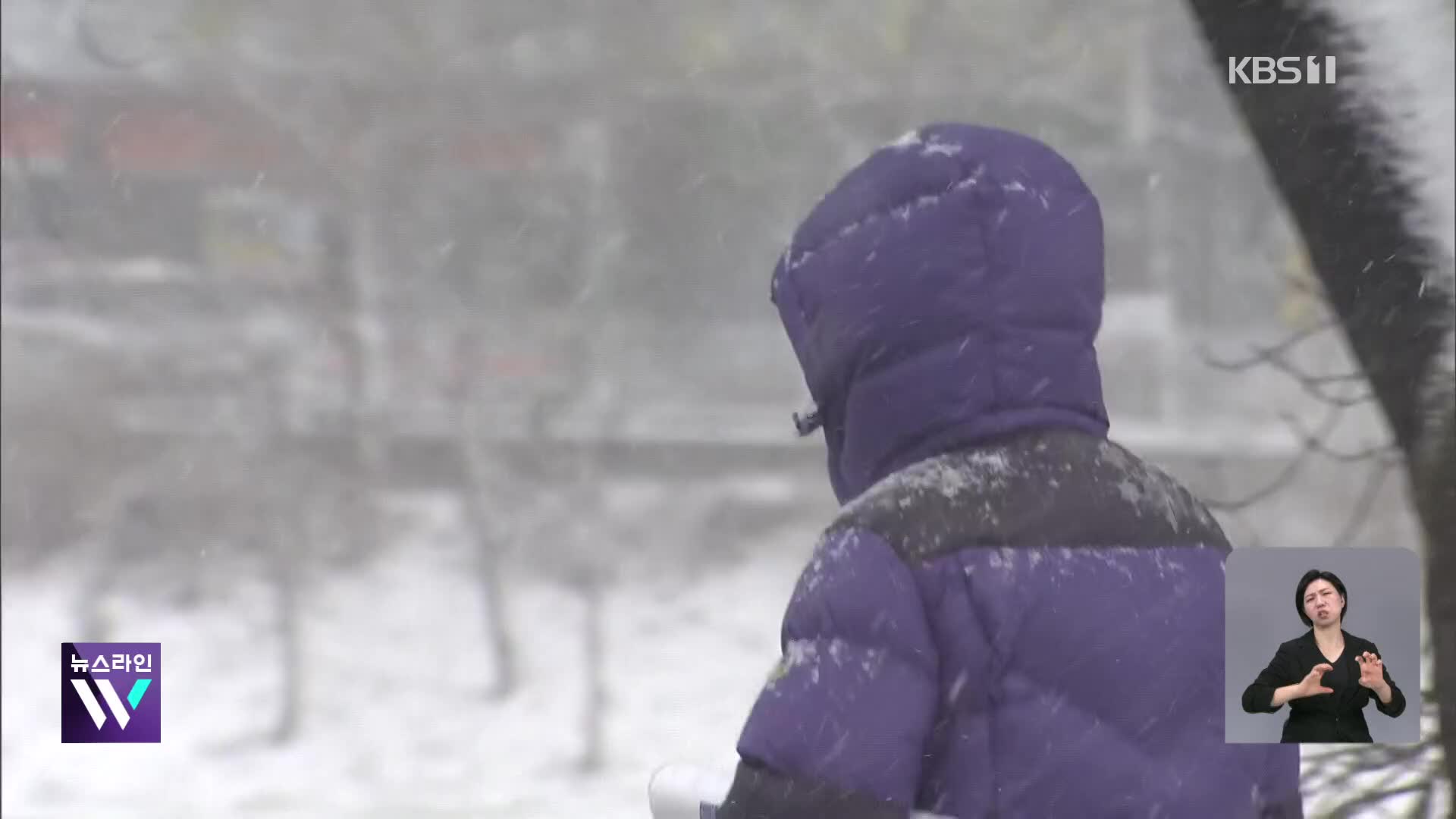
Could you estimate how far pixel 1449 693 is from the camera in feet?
5.43

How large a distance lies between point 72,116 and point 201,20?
86 centimetres

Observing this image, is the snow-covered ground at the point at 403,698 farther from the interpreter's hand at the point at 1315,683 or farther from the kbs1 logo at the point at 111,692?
the interpreter's hand at the point at 1315,683

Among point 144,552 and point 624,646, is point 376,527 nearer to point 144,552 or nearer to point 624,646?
point 144,552

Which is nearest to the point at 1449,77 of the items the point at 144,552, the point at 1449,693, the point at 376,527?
the point at 1449,693

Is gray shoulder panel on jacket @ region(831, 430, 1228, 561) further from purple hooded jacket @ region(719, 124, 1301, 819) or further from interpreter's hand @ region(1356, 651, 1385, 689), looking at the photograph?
interpreter's hand @ region(1356, 651, 1385, 689)

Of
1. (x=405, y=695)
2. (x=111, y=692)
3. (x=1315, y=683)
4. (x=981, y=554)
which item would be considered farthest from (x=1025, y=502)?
(x=405, y=695)

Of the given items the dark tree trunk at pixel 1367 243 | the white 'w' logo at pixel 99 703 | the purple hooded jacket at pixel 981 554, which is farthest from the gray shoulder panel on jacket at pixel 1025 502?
the white 'w' logo at pixel 99 703

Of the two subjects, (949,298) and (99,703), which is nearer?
(949,298)

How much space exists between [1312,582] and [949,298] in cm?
63

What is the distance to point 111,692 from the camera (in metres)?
2.54

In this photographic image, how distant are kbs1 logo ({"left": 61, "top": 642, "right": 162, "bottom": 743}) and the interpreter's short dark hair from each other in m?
2.21

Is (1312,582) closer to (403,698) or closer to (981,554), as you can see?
(981,554)

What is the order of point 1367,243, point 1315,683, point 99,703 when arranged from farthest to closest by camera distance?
point 99,703 < point 1367,243 < point 1315,683

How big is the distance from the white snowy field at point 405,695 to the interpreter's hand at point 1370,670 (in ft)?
10.7
